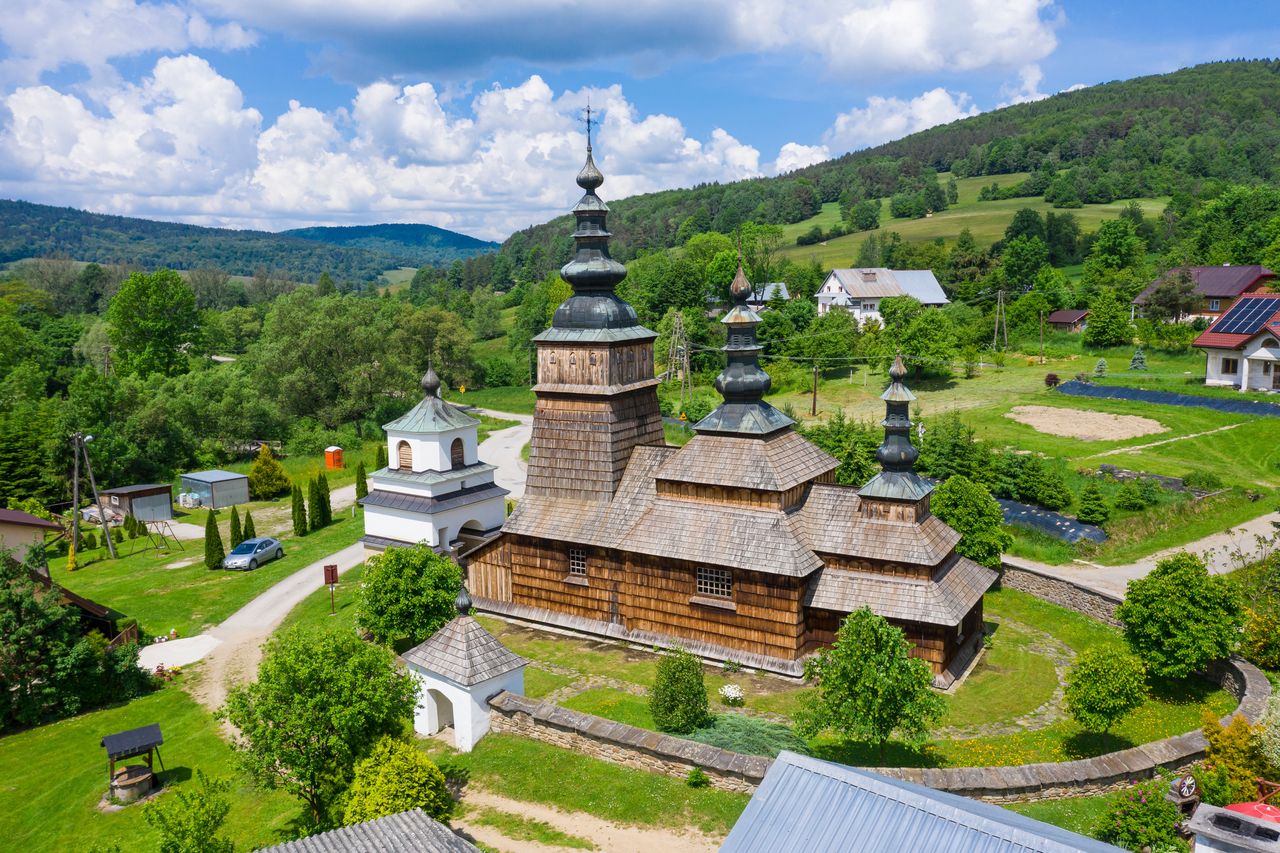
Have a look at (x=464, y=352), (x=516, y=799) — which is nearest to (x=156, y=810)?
(x=516, y=799)

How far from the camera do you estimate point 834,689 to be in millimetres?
→ 15836

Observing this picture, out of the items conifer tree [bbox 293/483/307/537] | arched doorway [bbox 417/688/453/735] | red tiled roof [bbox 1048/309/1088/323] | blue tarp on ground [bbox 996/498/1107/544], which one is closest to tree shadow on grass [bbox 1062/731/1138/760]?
arched doorway [bbox 417/688/453/735]

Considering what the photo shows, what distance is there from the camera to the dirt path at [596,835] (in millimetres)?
14539

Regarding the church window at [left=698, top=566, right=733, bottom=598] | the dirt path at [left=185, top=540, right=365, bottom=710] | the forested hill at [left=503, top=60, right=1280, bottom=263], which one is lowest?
the dirt path at [left=185, top=540, right=365, bottom=710]

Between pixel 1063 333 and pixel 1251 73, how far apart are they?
431 ft

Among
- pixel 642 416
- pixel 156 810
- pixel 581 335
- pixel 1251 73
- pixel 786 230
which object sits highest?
pixel 1251 73

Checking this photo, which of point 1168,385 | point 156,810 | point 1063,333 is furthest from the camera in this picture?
point 1063,333

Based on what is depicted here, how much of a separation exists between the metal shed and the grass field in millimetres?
80314

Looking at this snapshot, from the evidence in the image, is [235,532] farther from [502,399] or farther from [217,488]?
[502,399]

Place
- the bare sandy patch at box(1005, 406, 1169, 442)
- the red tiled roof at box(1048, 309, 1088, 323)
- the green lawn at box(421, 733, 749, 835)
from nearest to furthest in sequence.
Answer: the green lawn at box(421, 733, 749, 835), the bare sandy patch at box(1005, 406, 1169, 442), the red tiled roof at box(1048, 309, 1088, 323)

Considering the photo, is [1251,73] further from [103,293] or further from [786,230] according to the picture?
[103,293]

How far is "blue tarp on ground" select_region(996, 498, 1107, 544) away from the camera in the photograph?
30.7m

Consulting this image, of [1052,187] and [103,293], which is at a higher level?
[1052,187]

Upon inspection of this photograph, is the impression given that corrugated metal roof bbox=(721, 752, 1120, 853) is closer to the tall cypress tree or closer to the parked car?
the parked car
